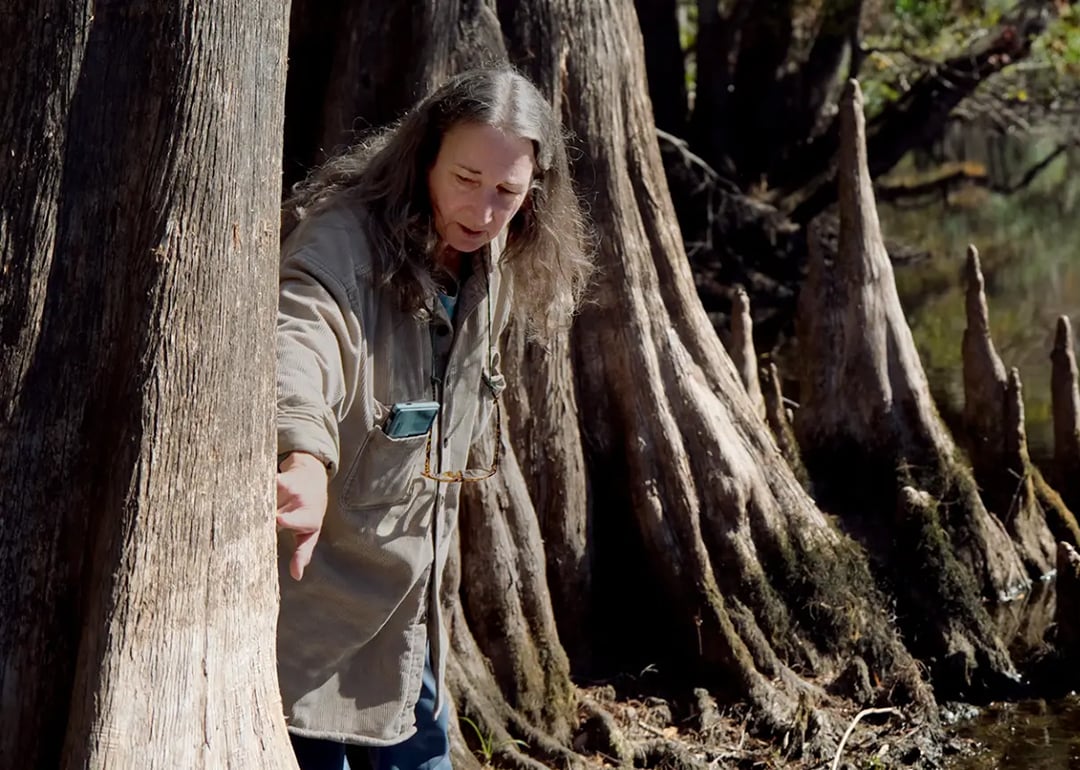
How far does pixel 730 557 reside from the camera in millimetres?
6074

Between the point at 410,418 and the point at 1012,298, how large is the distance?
15.6m

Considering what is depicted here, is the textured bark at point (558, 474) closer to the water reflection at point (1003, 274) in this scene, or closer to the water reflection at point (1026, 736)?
the water reflection at point (1026, 736)

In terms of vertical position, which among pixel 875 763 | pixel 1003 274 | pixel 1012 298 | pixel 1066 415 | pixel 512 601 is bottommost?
pixel 875 763

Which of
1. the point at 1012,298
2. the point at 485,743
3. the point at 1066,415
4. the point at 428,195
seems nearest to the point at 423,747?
the point at 428,195

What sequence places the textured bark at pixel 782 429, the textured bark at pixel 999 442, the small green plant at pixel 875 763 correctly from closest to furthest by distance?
the small green plant at pixel 875 763, the textured bark at pixel 782 429, the textured bark at pixel 999 442

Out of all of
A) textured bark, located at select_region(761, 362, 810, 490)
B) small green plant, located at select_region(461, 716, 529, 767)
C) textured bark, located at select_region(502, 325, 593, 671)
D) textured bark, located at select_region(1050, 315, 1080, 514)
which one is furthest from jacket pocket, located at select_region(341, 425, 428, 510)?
textured bark, located at select_region(1050, 315, 1080, 514)

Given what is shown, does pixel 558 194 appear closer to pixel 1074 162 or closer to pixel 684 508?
pixel 684 508

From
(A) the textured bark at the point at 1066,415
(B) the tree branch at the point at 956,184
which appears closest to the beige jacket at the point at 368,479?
(A) the textured bark at the point at 1066,415

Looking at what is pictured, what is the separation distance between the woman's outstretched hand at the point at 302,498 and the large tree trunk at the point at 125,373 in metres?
0.10

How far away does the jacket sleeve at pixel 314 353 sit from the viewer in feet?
9.52

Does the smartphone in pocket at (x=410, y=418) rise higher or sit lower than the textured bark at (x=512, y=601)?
higher

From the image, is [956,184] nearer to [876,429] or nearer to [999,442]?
[999,442]

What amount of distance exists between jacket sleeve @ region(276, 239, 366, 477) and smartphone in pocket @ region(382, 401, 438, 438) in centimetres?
11

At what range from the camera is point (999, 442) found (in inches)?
312
